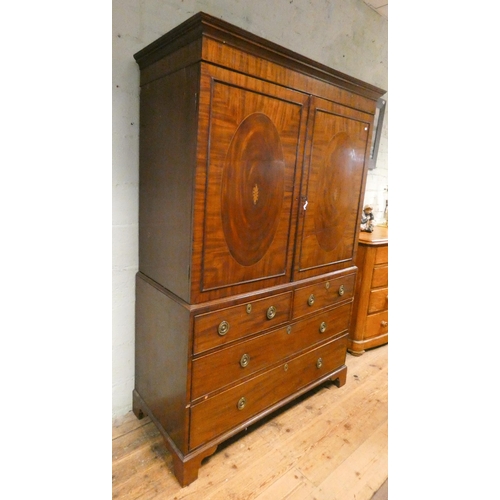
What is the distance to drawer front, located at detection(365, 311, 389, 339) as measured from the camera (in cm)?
254

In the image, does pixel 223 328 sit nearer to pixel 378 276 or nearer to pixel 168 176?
pixel 168 176

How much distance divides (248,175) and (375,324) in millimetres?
1841

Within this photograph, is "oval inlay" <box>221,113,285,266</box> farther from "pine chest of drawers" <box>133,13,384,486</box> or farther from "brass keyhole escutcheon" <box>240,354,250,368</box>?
"brass keyhole escutcheon" <box>240,354,250,368</box>

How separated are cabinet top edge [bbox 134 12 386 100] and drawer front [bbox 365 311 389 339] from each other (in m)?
1.72

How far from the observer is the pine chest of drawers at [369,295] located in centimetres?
240

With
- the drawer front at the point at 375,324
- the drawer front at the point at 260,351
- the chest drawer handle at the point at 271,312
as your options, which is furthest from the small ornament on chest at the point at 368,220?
the chest drawer handle at the point at 271,312

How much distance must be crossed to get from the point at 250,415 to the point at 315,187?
1169 millimetres

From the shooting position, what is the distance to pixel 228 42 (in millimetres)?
1150

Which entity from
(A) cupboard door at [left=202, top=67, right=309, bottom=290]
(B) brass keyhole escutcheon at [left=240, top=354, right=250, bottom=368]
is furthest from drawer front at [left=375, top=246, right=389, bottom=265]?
(B) brass keyhole escutcheon at [left=240, top=354, right=250, bottom=368]

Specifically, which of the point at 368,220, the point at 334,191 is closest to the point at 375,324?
the point at 368,220

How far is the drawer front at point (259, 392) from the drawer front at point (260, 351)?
6 centimetres
